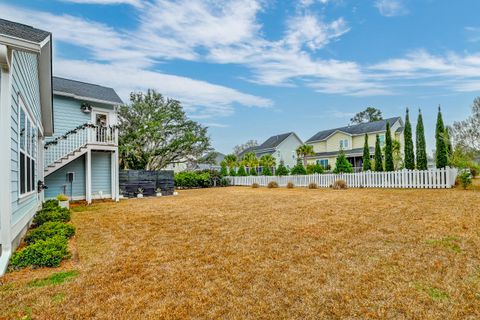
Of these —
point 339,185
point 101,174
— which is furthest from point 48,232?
point 339,185

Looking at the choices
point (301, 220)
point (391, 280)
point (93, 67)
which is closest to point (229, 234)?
point (301, 220)

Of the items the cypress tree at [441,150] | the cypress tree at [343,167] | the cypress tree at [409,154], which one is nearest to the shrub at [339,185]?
the cypress tree at [343,167]

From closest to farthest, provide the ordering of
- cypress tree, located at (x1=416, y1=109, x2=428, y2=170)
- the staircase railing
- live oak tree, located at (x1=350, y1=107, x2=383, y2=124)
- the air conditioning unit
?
the staircase railing
the air conditioning unit
cypress tree, located at (x1=416, y1=109, x2=428, y2=170)
live oak tree, located at (x1=350, y1=107, x2=383, y2=124)

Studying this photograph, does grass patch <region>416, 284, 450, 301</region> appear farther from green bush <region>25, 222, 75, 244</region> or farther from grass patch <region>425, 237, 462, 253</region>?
green bush <region>25, 222, 75, 244</region>

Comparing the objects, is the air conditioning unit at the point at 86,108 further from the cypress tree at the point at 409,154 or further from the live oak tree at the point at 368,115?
the live oak tree at the point at 368,115

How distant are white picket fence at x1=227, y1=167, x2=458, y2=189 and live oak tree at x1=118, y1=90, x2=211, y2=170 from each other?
871cm

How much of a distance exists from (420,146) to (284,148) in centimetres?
2069

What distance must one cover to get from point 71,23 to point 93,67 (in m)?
5.22

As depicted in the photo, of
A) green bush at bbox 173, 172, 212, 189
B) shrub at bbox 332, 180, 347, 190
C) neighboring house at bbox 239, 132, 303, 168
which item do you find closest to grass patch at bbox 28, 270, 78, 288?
shrub at bbox 332, 180, 347, 190

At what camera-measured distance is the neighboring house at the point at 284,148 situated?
3712 cm

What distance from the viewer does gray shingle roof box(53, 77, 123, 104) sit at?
522 inches

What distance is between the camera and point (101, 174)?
14.3 meters

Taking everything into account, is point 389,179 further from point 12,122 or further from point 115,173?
point 12,122

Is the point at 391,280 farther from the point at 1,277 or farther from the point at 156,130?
the point at 156,130
